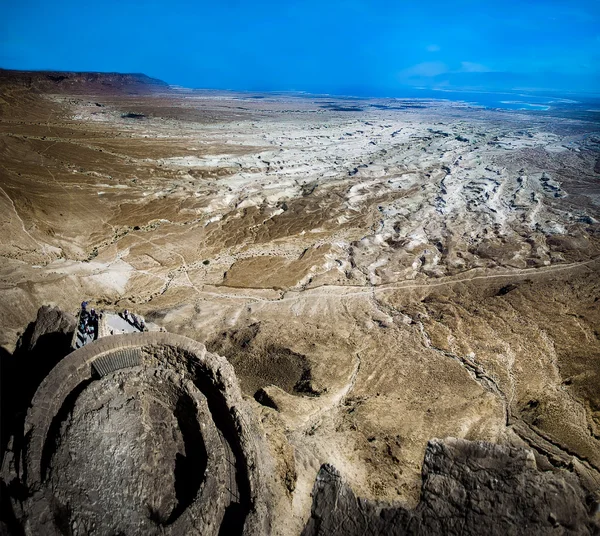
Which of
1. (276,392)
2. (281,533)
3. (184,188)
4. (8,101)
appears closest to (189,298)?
(276,392)

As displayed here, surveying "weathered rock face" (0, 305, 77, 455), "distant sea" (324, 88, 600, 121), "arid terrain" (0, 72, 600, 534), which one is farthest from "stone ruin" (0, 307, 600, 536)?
"distant sea" (324, 88, 600, 121)

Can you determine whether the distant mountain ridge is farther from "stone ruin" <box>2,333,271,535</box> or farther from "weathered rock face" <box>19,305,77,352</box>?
"stone ruin" <box>2,333,271,535</box>

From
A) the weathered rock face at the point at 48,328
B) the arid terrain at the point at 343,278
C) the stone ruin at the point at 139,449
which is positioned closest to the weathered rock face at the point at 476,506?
the arid terrain at the point at 343,278

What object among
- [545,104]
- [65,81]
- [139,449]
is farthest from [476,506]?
[545,104]

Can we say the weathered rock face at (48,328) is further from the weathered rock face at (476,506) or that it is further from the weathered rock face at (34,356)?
the weathered rock face at (476,506)

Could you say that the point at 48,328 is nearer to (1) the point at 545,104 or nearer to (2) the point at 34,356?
(2) the point at 34,356
